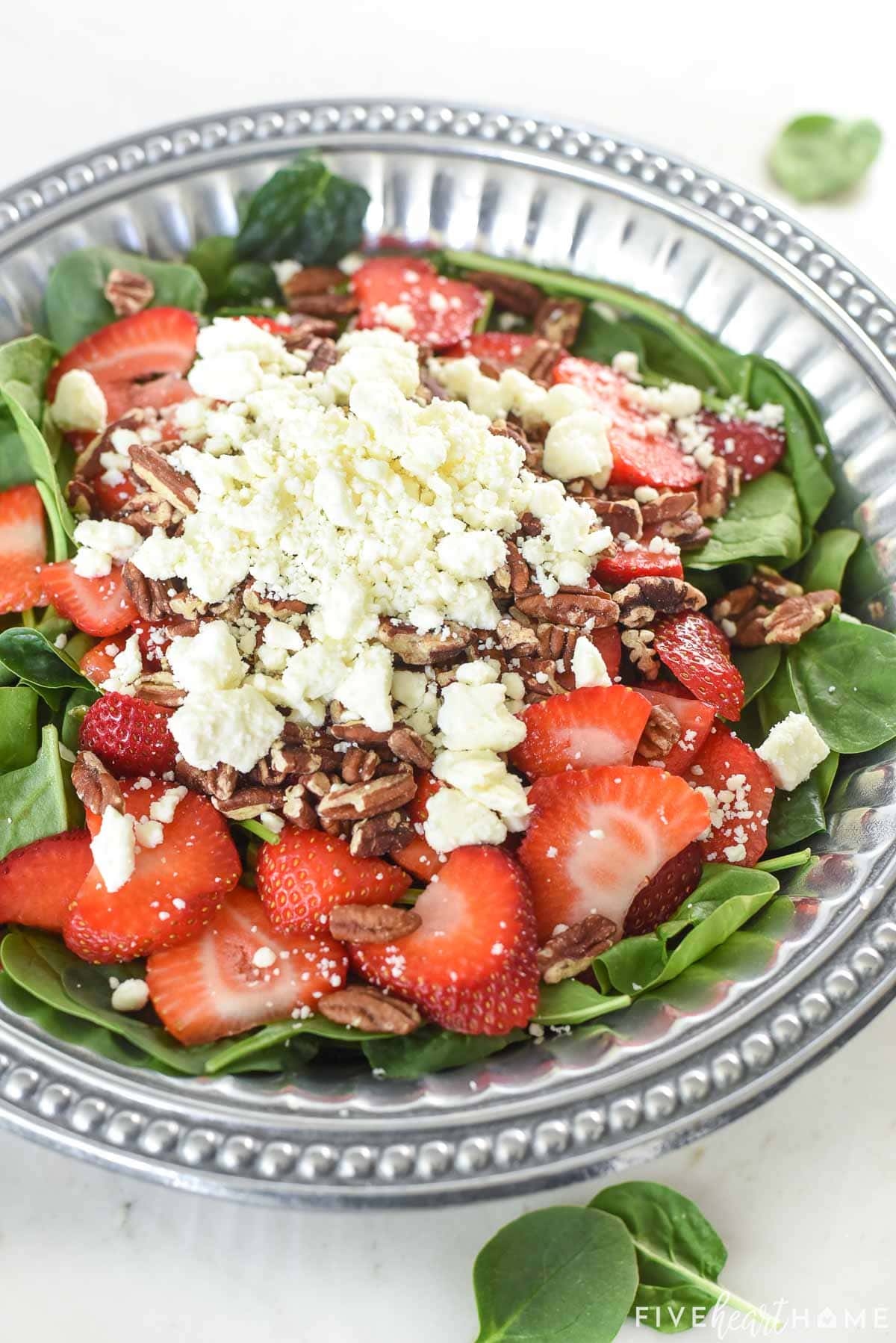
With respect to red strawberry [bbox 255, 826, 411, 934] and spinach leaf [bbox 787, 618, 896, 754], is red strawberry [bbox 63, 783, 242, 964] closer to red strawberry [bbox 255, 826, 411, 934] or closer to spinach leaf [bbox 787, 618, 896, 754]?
red strawberry [bbox 255, 826, 411, 934]

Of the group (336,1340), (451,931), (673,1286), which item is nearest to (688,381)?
(451,931)

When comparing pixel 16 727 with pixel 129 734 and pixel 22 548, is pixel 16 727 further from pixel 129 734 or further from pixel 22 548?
pixel 22 548

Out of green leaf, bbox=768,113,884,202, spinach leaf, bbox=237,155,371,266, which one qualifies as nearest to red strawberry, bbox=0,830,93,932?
spinach leaf, bbox=237,155,371,266

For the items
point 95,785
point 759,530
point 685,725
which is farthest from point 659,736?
point 95,785

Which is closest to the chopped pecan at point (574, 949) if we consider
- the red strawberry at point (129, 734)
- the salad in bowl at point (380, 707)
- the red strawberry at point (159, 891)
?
the salad in bowl at point (380, 707)

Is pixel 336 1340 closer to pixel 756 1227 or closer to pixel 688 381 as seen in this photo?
pixel 756 1227
